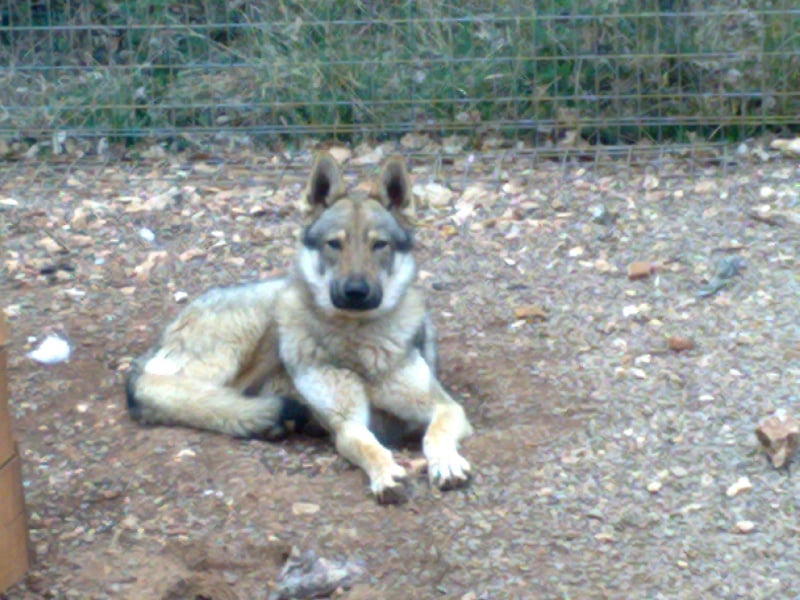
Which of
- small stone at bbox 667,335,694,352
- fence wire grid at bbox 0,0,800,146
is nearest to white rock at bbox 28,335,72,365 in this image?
fence wire grid at bbox 0,0,800,146

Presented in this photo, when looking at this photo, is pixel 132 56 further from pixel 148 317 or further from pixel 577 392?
pixel 577 392

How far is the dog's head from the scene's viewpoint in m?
4.91

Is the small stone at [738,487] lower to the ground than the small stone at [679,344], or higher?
lower

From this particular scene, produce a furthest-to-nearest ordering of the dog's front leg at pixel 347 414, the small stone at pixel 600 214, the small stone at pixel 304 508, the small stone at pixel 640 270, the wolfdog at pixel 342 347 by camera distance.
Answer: the small stone at pixel 600 214, the small stone at pixel 640 270, the wolfdog at pixel 342 347, the dog's front leg at pixel 347 414, the small stone at pixel 304 508

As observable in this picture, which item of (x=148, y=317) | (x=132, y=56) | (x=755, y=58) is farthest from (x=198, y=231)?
(x=755, y=58)

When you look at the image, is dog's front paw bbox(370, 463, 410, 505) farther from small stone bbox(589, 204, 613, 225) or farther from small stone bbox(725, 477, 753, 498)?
small stone bbox(589, 204, 613, 225)

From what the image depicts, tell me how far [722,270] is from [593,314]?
70 centimetres

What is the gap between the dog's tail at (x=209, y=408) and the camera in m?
5.03

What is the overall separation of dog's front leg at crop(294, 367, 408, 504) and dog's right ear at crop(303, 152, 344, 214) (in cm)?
67

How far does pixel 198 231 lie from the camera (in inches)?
279

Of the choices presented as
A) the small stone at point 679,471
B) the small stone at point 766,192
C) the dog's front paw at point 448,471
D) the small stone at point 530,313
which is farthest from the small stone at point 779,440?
the small stone at point 766,192

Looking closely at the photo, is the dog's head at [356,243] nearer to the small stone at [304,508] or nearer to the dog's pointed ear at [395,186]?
the dog's pointed ear at [395,186]

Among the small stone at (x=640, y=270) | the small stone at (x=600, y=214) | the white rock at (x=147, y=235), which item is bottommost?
the small stone at (x=640, y=270)

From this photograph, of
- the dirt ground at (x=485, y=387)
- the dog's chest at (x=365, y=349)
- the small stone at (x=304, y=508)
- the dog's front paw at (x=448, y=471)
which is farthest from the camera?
the dog's chest at (x=365, y=349)
